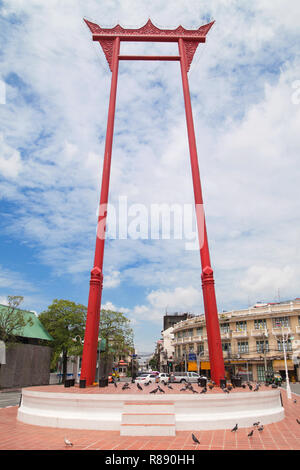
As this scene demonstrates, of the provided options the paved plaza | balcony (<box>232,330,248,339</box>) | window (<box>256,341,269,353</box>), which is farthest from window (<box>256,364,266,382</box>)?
the paved plaza

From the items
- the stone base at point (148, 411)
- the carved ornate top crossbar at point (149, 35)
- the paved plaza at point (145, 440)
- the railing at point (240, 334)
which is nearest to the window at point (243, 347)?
the railing at point (240, 334)

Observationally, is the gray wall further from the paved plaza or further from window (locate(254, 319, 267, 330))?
window (locate(254, 319, 267, 330))

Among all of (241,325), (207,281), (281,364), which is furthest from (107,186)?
(241,325)

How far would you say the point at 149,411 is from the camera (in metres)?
8.21

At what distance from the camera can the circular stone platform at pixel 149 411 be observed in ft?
25.8

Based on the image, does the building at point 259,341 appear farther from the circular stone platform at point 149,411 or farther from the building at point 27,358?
the circular stone platform at point 149,411

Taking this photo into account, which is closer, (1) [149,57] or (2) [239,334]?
(1) [149,57]

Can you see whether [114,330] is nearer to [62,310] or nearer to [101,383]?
[62,310]

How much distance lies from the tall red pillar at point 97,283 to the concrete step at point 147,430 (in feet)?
14.5

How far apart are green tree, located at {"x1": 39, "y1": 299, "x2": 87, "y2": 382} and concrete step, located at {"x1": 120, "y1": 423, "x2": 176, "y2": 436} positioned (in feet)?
99.3

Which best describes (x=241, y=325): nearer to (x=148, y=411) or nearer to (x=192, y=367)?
(x=192, y=367)

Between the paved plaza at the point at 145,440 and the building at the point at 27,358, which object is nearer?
the paved plaza at the point at 145,440

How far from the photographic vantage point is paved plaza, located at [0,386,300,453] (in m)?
6.64

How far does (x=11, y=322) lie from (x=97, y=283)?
19898mm
